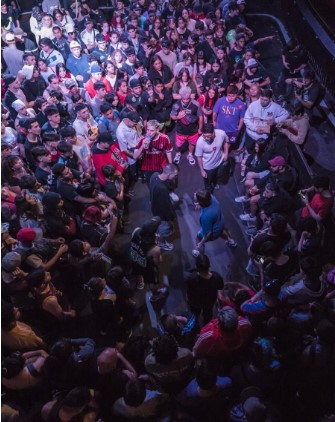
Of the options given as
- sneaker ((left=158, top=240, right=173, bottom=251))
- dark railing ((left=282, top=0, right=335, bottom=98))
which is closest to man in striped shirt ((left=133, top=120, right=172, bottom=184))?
sneaker ((left=158, top=240, right=173, bottom=251))

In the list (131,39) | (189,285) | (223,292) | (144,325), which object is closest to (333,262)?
(223,292)

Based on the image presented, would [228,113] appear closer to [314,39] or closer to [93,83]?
[93,83]

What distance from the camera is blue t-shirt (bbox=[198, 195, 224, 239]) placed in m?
4.98

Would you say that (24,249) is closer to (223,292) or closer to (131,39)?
(223,292)

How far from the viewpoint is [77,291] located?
536 cm

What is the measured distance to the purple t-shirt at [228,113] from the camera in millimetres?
6742

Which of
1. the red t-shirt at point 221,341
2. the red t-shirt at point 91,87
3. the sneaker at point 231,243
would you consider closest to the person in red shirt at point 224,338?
the red t-shirt at point 221,341

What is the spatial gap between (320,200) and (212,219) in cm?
138

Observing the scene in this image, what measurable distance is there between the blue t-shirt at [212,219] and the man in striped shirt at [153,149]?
1383 mm

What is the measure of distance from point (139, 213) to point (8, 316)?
10.9ft

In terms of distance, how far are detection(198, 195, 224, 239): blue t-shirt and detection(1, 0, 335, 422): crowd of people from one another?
0.07 ft

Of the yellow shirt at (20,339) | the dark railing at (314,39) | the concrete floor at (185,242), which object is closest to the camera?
the yellow shirt at (20,339)

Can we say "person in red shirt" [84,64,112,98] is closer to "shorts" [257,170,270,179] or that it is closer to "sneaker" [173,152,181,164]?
"sneaker" [173,152,181,164]

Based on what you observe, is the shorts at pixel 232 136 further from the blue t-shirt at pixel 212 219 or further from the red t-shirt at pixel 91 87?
the red t-shirt at pixel 91 87
